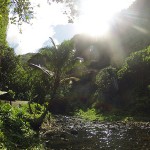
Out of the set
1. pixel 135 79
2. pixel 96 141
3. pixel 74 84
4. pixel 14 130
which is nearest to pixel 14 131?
pixel 14 130

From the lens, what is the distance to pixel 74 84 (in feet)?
221

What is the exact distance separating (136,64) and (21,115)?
28817 millimetres

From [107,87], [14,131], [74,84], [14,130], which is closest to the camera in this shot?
[14,131]

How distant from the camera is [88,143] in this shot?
21.2 metres

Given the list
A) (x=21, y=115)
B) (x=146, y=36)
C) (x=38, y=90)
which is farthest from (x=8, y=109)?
(x=146, y=36)

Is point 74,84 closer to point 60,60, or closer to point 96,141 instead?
point 60,60

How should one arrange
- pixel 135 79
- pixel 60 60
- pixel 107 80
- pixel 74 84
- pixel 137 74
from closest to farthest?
pixel 60 60 < pixel 137 74 < pixel 135 79 < pixel 107 80 < pixel 74 84

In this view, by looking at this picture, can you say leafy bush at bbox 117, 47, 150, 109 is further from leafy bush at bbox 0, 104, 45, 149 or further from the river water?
leafy bush at bbox 0, 104, 45, 149

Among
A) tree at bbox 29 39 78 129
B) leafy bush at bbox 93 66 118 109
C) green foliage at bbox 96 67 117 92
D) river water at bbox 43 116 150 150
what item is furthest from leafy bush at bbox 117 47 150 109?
river water at bbox 43 116 150 150

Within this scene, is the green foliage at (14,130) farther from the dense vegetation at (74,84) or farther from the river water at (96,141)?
the river water at (96,141)

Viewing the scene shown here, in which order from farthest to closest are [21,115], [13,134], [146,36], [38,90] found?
[146,36] → [38,90] → [21,115] → [13,134]

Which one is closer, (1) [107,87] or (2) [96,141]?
(2) [96,141]

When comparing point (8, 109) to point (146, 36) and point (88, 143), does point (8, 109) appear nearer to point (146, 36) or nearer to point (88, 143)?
point (88, 143)

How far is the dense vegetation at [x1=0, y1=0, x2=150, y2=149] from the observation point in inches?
1046
